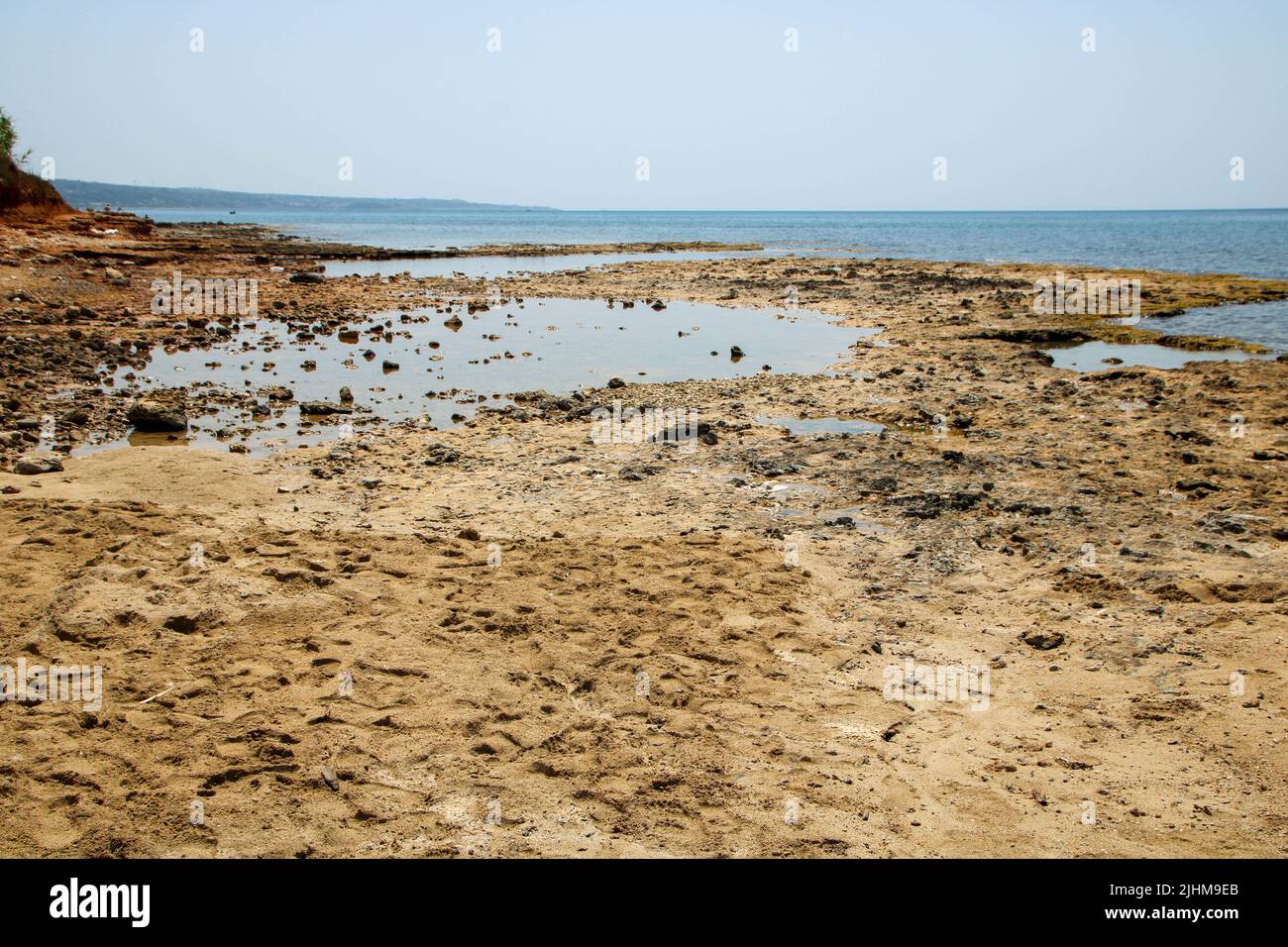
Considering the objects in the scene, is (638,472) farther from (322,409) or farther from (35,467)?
→ (35,467)

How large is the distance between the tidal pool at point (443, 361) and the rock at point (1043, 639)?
732 cm

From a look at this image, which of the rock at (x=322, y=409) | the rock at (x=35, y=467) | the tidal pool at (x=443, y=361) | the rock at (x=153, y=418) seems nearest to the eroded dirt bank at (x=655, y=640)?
the rock at (x=35, y=467)

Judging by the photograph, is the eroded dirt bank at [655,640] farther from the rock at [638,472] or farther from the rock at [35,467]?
the rock at [35,467]

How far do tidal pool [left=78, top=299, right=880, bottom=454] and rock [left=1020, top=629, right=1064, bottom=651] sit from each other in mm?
7319

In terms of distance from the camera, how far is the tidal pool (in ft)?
38.3

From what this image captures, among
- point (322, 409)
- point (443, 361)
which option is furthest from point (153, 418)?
point (443, 361)

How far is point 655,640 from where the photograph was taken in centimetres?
573

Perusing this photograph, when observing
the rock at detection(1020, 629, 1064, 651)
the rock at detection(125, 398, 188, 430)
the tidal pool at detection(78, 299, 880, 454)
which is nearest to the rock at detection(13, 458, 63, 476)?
the tidal pool at detection(78, 299, 880, 454)

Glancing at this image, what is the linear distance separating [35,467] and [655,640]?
22.6ft

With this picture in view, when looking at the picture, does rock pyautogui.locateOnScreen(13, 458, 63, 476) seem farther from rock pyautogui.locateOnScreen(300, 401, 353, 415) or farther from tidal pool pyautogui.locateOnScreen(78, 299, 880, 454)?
rock pyautogui.locateOnScreen(300, 401, 353, 415)
